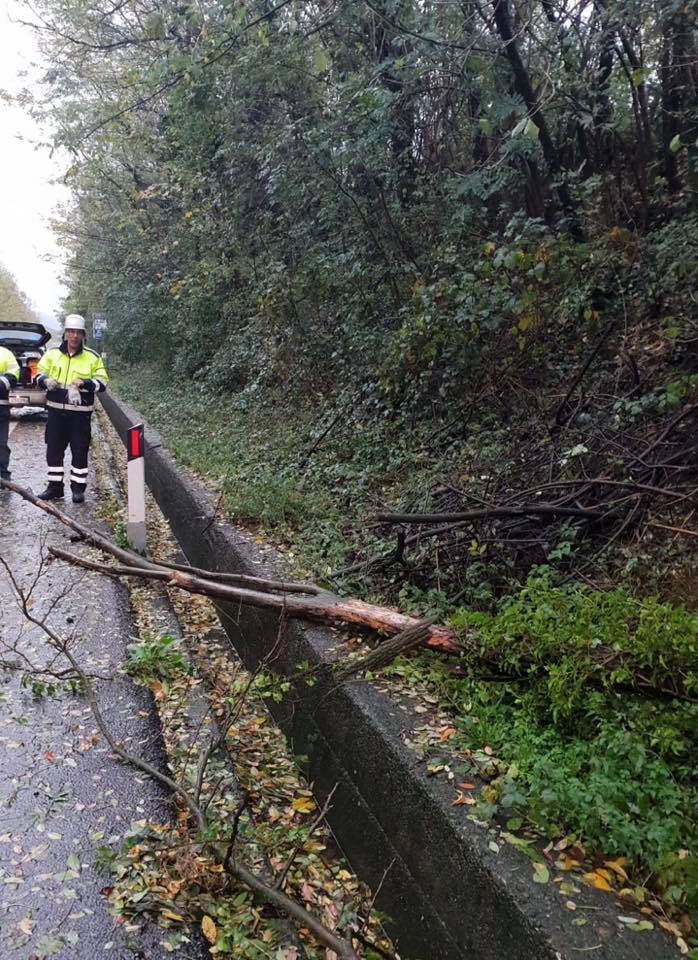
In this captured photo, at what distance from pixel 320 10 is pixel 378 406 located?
6342 mm

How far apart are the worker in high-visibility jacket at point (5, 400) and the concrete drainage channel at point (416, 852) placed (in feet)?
19.3

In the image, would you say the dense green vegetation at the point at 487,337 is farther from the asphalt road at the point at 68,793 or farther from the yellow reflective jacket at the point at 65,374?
the yellow reflective jacket at the point at 65,374

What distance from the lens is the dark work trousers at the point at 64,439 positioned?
8.31m

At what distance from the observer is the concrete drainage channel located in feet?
6.72

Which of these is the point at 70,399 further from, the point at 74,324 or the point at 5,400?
the point at 5,400

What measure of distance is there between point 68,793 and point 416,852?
5.80 ft

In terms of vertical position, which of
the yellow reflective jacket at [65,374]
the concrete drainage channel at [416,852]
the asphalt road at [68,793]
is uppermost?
the yellow reflective jacket at [65,374]

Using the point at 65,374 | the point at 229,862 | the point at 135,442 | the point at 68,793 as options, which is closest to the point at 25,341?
the point at 65,374

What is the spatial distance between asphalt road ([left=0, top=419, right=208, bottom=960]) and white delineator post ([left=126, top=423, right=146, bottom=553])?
1011 mm

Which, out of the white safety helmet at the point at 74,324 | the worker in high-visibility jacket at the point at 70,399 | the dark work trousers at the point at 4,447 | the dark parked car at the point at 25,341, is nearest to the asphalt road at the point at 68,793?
the worker in high-visibility jacket at the point at 70,399

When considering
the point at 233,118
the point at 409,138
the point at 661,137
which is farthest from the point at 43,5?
the point at 661,137

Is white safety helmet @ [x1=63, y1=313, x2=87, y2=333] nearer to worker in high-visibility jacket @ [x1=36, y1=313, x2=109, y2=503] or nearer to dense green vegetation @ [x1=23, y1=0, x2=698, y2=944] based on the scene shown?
worker in high-visibility jacket @ [x1=36, y1=313, x2=109, y2=503]

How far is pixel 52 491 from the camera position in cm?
834

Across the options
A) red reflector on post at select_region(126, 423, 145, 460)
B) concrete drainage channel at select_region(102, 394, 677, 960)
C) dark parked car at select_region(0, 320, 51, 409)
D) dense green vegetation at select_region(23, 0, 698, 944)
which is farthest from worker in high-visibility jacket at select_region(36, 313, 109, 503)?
dark parked car at select_region(0, 320, 51, 409)
